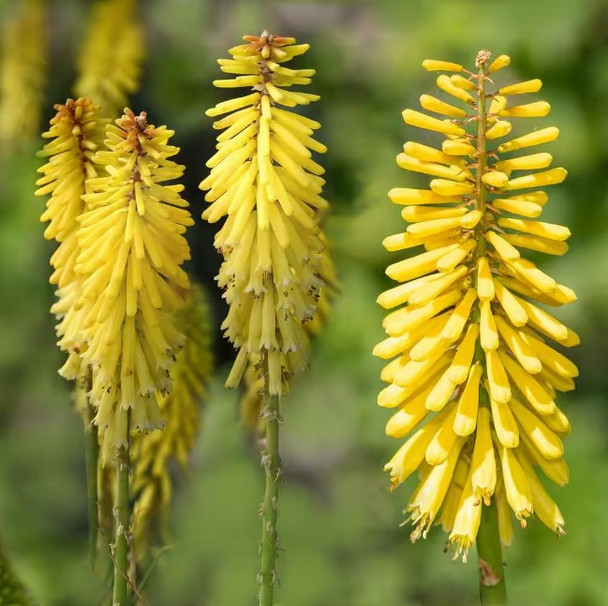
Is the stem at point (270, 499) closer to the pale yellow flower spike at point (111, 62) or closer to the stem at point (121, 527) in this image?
the stem at point (121, 527)

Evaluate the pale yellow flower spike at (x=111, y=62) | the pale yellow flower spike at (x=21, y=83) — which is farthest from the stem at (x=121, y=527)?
the pale yellow flower spike at (x=21, y=83)

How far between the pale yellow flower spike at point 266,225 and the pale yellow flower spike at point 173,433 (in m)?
0.22

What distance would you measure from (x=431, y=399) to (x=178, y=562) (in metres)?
0.93

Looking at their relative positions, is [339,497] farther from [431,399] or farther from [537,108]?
[537,108]

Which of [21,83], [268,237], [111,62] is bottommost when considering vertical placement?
[268,237]

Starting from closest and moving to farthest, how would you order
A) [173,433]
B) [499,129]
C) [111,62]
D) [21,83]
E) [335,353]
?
[499,129] < [173,433] < [111,62] < [21,83] < [335,353]

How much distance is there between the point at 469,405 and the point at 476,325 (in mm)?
88

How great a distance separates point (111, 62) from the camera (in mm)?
1714

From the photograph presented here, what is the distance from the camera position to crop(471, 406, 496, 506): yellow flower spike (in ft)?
3.58

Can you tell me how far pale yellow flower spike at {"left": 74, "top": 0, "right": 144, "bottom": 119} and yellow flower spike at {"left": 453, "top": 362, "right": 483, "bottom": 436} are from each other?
59 cm

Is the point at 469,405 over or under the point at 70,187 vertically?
under

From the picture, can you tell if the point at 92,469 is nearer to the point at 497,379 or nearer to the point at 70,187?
the point at 70,187

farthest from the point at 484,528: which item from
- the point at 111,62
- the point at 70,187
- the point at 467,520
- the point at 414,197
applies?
the point at 111,62

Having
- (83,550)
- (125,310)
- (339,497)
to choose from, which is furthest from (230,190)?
(339,497)
